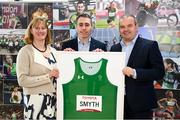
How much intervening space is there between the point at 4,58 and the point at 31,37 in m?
1.25

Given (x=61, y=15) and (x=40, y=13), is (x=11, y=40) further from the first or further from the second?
(x=61, y=15)

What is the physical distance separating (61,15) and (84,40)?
38.8 inches

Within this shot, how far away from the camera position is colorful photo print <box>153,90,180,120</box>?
3.50 m

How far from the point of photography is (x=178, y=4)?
338 centimetres

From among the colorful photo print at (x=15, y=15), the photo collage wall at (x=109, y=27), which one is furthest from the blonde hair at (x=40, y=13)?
the colorful photo print at (x=15, y=15)

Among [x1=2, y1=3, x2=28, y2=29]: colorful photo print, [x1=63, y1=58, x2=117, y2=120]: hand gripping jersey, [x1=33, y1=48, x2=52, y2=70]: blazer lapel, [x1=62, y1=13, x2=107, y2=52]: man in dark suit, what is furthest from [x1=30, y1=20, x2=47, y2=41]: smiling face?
[x1=2, y1=3, x2=28, y2=29]: colorful photo print

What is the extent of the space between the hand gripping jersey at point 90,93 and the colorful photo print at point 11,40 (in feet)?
4.78

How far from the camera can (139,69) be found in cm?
237

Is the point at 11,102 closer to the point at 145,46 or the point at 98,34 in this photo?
the point at 98,34

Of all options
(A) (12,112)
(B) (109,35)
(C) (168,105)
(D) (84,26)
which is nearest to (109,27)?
(B) (109,35)

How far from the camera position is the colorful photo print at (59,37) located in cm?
362

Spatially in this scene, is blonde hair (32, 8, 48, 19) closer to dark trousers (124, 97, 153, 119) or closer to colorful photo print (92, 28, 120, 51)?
colorful photo print (92, 28, 120, 51)

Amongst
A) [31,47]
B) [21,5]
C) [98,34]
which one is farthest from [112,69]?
[21,5]

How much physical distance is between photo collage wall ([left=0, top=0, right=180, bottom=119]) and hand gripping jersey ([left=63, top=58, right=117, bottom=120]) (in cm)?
105
